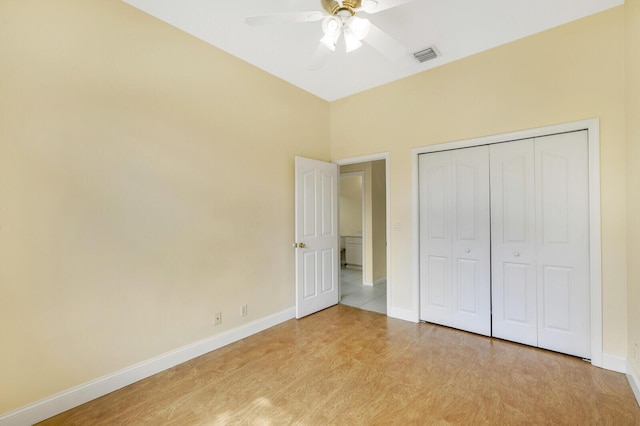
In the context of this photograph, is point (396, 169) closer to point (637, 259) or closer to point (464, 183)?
point (464, 183)

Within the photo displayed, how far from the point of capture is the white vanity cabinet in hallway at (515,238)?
2.49m

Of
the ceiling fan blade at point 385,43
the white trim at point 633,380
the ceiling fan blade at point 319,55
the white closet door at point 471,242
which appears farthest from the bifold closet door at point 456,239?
the ceiling fan blade at point 319,55

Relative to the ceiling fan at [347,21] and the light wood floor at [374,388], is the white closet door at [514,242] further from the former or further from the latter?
the ceiling fan at [347,21]

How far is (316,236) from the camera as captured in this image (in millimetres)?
3748

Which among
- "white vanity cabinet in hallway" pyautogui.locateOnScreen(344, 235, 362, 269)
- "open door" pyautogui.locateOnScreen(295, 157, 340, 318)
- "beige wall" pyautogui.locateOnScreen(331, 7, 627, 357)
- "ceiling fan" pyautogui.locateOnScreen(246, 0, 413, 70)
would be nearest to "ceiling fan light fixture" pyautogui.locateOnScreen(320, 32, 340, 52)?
"ceiling fan" pyautogui.locateOnScreen(246, 0, 413, 70)

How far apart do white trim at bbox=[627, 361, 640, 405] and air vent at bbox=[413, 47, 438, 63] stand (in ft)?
10.5

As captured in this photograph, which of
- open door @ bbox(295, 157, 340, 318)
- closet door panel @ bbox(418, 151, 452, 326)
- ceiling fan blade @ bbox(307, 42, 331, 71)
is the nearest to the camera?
ceiling fan blade @ bbox(307, 42, 331, 71)

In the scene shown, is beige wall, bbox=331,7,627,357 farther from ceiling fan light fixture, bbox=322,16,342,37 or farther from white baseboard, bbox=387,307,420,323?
ceiling fan light fixture, bbox=322,16,342,37

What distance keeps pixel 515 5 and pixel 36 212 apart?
12.8 ft

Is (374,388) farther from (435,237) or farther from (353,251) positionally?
(353,251)

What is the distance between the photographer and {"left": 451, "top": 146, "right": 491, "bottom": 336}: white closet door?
9.72 ft

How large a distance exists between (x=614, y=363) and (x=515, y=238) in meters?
1.20

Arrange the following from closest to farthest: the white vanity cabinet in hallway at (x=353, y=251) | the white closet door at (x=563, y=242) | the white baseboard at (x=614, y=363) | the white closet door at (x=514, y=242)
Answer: the white baseboard at (x=614, y=363), the white closet door at (x=563, y=242), the white closet door at (x=514, y=242), the white vanity cabinet in hallway at (x=353, y=251)

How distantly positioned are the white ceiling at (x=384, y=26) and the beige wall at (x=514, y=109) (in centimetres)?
18
